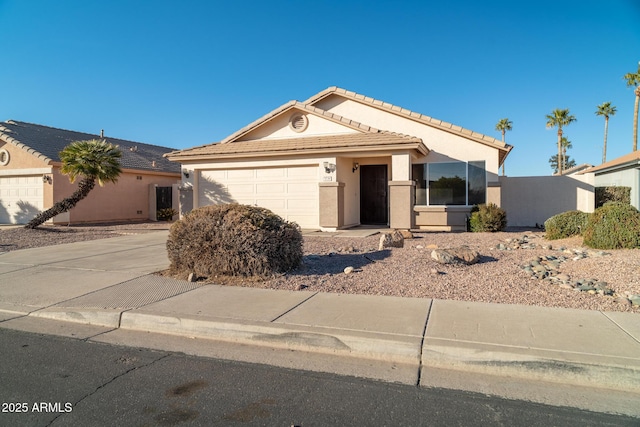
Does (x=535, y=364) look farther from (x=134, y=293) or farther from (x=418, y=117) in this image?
(x=418, y=117)

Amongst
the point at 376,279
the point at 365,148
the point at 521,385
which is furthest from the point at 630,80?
the point at 521,385

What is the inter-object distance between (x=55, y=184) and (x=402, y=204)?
653 inches

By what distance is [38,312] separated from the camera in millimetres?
6195

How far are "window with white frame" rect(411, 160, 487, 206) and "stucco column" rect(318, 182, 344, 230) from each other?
11.7 feet

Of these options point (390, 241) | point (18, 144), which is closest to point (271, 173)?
point (390, 241)

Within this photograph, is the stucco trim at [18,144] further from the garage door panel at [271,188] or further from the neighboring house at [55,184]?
the garage door panel at [271,188]

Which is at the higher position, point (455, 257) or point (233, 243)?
point (233, 243)

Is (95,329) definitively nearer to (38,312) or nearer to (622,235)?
(38,312)

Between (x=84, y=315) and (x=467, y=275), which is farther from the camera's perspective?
(x=467, y=275)

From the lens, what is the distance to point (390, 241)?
10914 millimetres

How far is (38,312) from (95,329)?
1181 millimetres

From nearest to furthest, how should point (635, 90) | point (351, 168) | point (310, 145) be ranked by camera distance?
point (310, 145)
point (351, 168)
point (635, 90)

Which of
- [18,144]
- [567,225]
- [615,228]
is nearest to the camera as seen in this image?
[615,228]

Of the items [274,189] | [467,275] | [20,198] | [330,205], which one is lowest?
[467,275]
